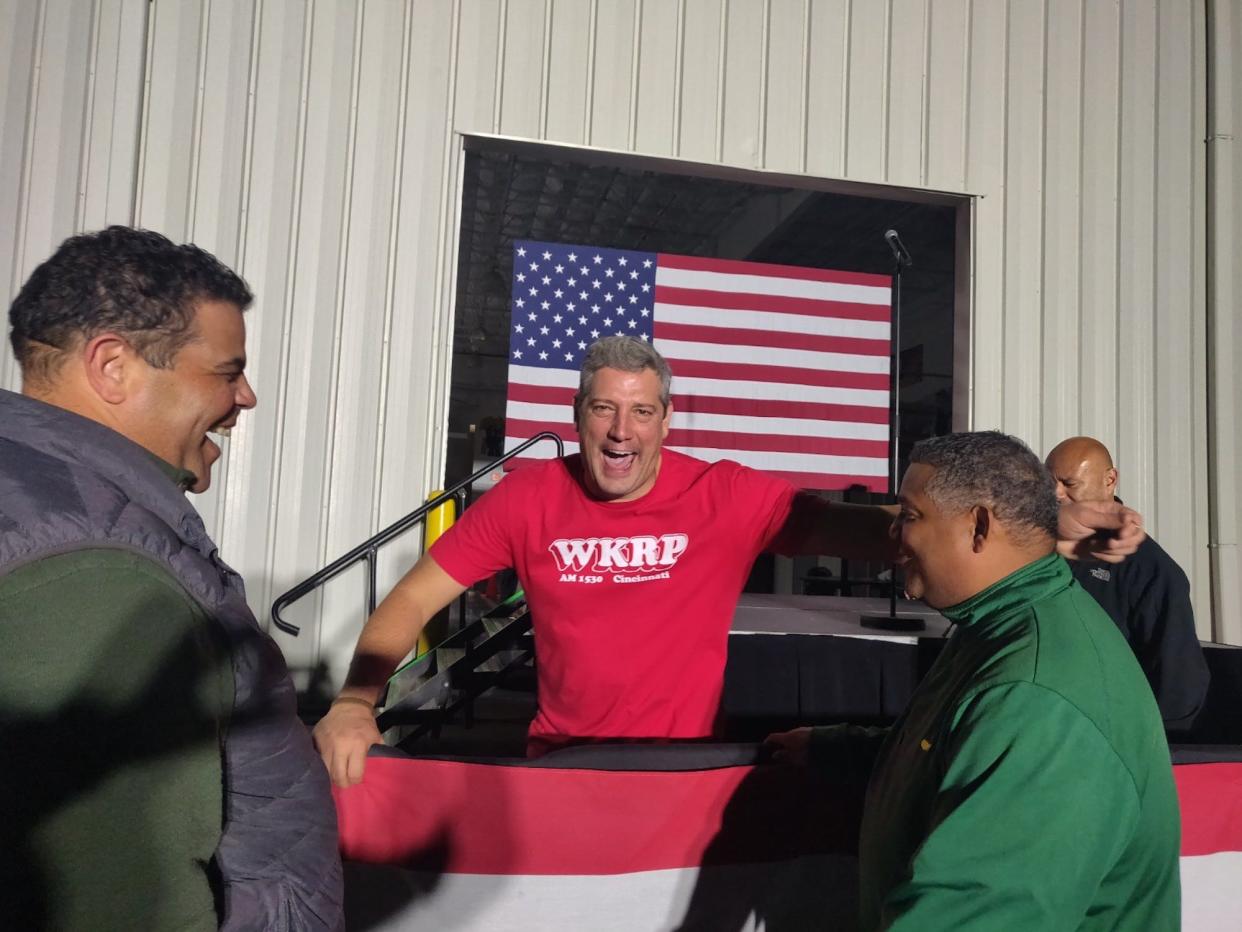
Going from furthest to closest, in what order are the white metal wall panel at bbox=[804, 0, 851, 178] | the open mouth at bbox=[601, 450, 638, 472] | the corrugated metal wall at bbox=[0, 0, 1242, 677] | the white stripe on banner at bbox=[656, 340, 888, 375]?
the white stripe on banner at bbox=[656, 340, 888, 375]
the white metal wall panel at bbox=[804, 0, 851, 178]
the corrugated metal wall at bbox=[0, 0, 1242, 677]
the open mouth at bbox=[601, 450, 638, 472]

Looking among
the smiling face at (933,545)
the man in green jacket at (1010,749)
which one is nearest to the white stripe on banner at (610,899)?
the man in green jacket at (1010,749)

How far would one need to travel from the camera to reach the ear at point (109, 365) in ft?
3.57

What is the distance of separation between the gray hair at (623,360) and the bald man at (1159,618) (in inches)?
72.4

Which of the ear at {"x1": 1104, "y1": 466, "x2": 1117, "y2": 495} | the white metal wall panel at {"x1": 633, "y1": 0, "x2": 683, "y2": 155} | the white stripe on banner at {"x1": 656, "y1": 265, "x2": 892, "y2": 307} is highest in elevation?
the white metal wall panel at {"x1": 633, "y1": 0, "x2": 683, "y2": 155}

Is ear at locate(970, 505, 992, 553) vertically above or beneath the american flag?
beneath

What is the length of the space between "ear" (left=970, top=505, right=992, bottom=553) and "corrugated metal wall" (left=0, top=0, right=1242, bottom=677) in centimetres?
401

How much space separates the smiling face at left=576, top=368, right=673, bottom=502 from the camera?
2.52 m

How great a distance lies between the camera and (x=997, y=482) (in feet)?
4.83

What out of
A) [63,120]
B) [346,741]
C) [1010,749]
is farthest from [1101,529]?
[63,120]

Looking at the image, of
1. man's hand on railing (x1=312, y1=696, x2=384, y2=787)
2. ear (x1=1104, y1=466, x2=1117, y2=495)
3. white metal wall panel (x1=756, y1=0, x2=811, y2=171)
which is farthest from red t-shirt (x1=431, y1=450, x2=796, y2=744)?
white metal wall panel (x1=756, y1=0, x2=811, y2=171)

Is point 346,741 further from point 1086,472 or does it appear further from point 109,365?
point 1086,472

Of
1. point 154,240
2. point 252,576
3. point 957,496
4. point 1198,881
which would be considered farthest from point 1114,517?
point 252,576

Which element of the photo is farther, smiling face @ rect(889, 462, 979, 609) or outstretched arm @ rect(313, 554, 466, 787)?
outstretched arm @ rect(313, 554, 466, 787)

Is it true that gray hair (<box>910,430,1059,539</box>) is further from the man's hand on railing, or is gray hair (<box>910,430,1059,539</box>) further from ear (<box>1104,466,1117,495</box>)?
ear (<box>1104,466,1117,495</box>)
